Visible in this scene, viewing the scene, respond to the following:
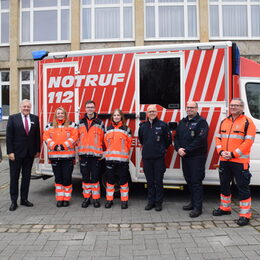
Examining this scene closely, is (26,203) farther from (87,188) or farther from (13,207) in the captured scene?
(87,188)

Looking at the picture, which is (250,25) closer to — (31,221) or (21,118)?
(21,118)

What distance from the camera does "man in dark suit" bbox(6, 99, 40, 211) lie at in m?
5.01

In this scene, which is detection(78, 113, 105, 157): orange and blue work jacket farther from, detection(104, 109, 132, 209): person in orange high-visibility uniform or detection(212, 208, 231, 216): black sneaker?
detection(212, 208, 231, 216): black sneaker

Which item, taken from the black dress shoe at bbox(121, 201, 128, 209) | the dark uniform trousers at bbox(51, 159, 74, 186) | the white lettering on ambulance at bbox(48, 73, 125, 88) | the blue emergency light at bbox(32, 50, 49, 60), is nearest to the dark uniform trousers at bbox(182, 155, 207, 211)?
the black dress shoe at bbox(121, 201, 128, 209)

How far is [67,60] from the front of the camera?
5.44 metres

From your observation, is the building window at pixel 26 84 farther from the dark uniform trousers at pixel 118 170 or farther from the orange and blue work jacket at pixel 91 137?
the dark uniform trousers at pixel 118 170

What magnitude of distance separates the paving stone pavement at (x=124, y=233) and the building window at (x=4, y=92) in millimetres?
9889

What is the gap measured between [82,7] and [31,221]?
1200 cm

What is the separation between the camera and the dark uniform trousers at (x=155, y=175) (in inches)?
188

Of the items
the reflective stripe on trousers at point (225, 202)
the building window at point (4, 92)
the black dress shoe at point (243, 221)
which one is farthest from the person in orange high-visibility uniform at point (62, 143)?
the building window at point (4, 92)

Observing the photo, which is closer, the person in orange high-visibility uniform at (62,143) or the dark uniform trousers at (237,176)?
the dark uniform trousers at (237,176)

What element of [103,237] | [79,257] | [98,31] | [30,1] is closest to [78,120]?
[103,237]

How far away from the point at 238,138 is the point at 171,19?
432 inches

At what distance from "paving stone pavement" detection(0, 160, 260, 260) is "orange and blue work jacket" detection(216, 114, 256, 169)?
1.02 metres
